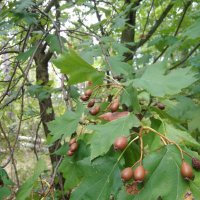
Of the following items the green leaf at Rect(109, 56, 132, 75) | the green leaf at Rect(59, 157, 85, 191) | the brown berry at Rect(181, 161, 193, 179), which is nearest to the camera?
the brown berry at Rect(181, 161, 193, 179)

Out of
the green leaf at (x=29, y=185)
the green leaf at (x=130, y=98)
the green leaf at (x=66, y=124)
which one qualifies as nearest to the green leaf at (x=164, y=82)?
the green leaf at (x=130, y=98)

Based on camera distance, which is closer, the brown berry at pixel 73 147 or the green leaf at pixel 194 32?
the brown berry at pixel 73 147

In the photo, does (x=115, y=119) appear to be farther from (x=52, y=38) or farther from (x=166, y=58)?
(x=52, y=38)

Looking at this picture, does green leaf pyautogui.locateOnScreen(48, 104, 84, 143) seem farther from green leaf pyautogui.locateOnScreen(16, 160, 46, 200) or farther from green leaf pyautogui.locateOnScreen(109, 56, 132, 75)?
green leaf pyautogui.locateOnScreen(109, 56, 132, 75)

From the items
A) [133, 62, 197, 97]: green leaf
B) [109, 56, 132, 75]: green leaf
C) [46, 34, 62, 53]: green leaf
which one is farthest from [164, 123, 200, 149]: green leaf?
[46, 34, 62, 53]: green leaf

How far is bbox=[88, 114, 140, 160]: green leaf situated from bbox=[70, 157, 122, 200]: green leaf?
97 mm

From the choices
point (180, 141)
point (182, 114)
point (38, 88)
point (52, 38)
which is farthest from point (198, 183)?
point (38, 88)

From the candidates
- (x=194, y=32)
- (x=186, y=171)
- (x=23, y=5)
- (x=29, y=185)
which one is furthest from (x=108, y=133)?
(x=23, y=5)

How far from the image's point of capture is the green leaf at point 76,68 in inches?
55.4

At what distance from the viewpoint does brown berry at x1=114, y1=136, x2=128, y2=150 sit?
1.21 meters

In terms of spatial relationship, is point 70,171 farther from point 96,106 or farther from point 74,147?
point 96,106

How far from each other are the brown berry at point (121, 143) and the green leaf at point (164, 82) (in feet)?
0.66

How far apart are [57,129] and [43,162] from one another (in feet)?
1.08

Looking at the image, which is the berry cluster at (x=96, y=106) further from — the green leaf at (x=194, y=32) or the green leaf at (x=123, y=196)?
the green leaf at (x=194, y=32)
